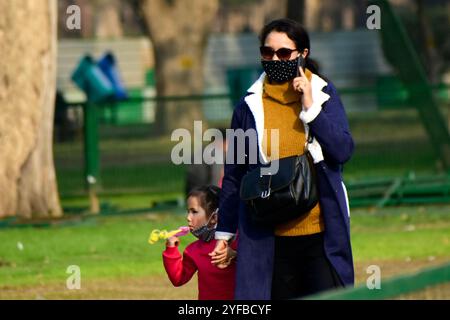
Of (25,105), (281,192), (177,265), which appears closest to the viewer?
(281,192)

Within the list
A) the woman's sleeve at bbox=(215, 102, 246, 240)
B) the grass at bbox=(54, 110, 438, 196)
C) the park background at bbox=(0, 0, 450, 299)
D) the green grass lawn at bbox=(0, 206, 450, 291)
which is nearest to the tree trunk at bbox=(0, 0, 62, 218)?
the park background at bbox=(0, 0, 450, 299)

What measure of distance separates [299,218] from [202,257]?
954 millimetres

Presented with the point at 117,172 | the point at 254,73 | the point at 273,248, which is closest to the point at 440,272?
the point at 273,248

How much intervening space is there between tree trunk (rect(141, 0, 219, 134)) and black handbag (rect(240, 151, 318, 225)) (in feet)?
101

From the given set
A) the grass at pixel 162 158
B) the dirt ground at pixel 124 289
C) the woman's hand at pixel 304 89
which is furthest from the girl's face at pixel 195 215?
the grass at pixel 162 158

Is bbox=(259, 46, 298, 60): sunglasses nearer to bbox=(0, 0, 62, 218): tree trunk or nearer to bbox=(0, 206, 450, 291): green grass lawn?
bbox=(0, 206, 450, 291): green grass lawn

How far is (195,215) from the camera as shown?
7.51 meters

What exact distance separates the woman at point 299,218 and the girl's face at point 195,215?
81cm

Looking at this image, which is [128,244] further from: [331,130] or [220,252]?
[331,130]

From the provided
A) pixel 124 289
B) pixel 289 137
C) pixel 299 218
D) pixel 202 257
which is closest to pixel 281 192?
pixel 299 218

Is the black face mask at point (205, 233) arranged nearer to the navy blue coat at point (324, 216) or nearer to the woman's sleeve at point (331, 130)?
the navy blue coat at point (324, 216)

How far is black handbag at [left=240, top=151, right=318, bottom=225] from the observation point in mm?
6484

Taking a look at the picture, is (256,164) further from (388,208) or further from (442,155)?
(442,155)
